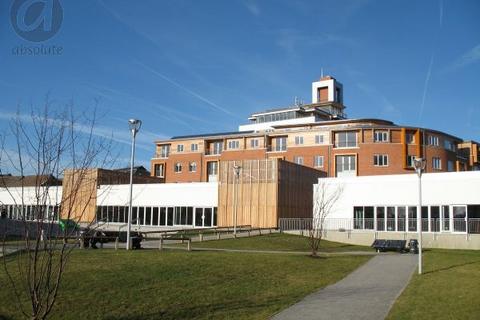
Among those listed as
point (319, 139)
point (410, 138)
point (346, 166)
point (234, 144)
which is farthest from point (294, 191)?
point (234, 144)

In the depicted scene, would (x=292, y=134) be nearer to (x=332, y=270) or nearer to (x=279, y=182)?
(x=279, y=182)

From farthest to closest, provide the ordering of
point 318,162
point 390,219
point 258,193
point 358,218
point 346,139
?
point 318,162, point 346,139, point 258,193, point 358,218, point 390,219

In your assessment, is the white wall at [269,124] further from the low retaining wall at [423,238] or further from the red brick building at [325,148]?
the low retaining wall at [423,238]

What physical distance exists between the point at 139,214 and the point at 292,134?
2942 cm

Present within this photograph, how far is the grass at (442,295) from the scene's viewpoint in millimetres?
10953

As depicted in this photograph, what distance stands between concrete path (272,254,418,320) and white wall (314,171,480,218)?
18.6 metres

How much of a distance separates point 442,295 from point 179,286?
7063 millimetres

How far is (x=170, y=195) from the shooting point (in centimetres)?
5447

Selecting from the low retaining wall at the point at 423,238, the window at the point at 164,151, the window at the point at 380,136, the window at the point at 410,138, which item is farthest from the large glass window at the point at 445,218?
the window at the point at 164,151

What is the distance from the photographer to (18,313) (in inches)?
439

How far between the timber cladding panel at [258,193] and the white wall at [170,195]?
352 cm

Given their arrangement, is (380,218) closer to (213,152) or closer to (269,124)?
(213,152)

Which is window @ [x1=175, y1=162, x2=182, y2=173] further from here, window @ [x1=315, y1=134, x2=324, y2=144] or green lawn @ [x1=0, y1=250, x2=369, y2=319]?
green lawn @ [x1=0, y1=250, x2=369, y2=319]

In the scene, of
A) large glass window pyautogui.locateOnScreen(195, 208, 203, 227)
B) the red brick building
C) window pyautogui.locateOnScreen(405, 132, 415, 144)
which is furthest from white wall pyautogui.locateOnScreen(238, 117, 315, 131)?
large glass window pyautogui.locateOnScreen(195, 208, 203, 227)
